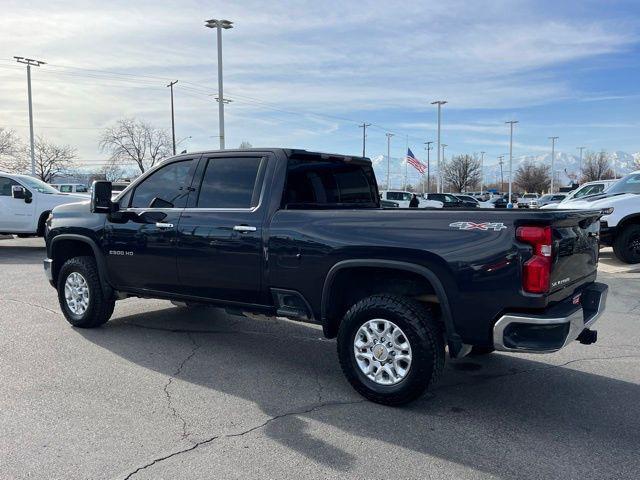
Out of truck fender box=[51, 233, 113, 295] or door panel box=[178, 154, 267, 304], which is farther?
truck fender box=[51, 233, 113, 295]

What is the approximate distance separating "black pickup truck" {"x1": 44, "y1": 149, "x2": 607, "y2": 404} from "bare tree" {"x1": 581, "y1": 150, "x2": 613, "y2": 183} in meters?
102

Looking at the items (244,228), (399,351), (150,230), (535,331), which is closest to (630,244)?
(535,331)

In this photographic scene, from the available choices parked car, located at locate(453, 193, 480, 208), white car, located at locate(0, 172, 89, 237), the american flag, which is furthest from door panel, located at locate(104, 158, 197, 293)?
the american flag

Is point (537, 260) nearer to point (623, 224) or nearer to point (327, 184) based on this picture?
point (327, 184)

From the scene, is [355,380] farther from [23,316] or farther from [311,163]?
[23,316]

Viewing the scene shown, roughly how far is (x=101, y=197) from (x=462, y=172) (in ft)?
301

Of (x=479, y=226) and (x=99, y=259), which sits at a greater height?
(x=479, y=226)

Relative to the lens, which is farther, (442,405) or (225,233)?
(225,233)

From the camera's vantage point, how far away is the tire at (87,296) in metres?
6.22

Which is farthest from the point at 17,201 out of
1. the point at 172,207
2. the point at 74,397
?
the point at 74,397

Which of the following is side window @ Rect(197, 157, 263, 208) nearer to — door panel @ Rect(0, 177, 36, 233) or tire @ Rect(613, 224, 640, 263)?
tire @ Rect(613, 224, 640, 263)

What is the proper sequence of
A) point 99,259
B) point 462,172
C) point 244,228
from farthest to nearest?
1. point 462,172
2. point 99,259
3. point 244,228

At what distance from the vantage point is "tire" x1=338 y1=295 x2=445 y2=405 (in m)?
4.05

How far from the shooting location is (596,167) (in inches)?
4045
